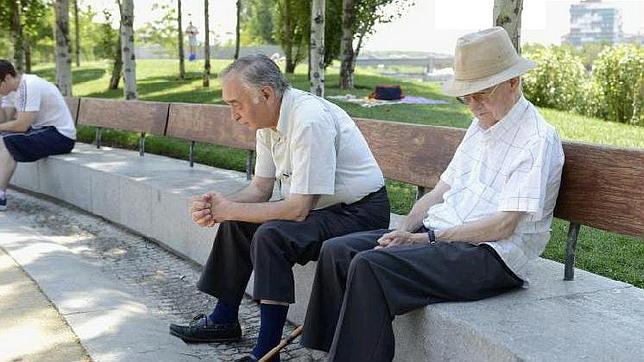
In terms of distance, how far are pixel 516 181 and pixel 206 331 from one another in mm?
1782

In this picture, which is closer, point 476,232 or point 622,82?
point 476,232

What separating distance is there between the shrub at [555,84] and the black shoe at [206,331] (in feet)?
41.5

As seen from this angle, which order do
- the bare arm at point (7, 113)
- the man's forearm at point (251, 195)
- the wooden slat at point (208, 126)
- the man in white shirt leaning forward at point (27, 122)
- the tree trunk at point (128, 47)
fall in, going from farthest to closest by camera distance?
the tree trunk at point (128, 47), the bare arm at point (7, 113), the man in white shirt leaning forward at point (27, 122), the wooden slat at point (208, 126), the man's forearm at point (251, 195)

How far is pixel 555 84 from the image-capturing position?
15.7m

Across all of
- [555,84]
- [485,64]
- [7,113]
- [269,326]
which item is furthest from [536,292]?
[555,84]

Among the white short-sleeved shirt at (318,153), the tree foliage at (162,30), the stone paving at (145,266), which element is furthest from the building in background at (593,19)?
the white short-sleeved shirt at (318,153)

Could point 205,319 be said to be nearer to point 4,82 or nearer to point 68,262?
point 68,262

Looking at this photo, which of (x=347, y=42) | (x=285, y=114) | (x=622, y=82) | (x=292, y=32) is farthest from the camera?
(x=292, y=32)

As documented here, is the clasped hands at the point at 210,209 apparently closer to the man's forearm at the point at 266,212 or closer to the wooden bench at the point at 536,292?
the man's forearm at the point at 266,212

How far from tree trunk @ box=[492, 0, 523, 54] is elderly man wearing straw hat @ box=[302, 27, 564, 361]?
2.72 m

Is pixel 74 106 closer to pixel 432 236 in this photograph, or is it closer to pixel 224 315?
pixel 224 315

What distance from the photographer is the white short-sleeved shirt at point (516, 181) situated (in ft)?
9.32

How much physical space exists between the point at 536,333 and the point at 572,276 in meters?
0.81

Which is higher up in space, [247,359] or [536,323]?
[536,323]
